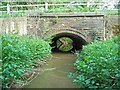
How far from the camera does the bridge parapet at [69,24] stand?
10.8 m

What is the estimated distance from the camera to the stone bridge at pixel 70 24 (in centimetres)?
1083

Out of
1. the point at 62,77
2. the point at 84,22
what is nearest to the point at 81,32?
the point at 84,22

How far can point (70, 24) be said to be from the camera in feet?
35.6

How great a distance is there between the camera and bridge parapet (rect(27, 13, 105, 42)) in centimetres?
1084

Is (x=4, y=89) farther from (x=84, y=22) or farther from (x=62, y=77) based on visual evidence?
(x=84, y=22)

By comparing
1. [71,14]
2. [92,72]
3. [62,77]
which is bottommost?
[62,77]

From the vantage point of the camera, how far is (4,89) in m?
4.00

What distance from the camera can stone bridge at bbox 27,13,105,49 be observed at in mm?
10828

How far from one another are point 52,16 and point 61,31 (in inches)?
28.4

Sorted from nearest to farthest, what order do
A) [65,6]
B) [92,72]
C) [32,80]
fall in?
[92,72] < [32,80] < [65,6]

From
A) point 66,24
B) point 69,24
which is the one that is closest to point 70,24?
point 69,24

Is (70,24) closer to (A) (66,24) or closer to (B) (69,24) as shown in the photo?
(B) (69,24)

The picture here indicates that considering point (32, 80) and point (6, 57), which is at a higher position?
point (6, 57)

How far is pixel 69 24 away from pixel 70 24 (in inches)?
1.6
